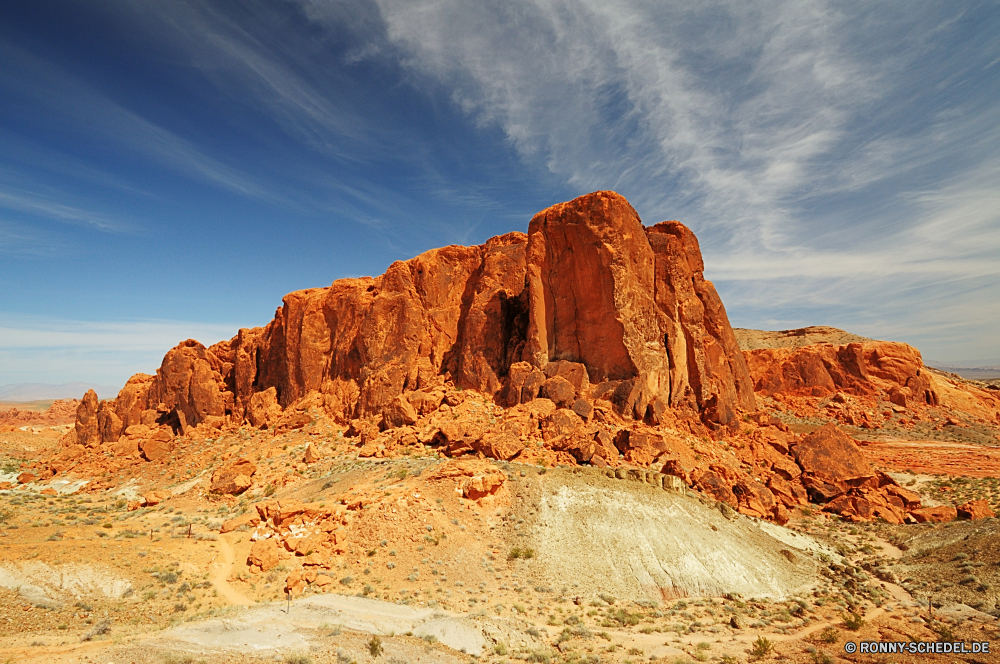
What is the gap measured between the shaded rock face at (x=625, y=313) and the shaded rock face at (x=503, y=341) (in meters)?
Result: 0.09

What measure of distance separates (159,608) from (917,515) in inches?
1418

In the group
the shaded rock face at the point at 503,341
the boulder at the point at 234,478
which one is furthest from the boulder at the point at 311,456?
the shaded rock face at the point at 503,341

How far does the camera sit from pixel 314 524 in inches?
790

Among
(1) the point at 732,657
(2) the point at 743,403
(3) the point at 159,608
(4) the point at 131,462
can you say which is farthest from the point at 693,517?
(4) the point at 131,462

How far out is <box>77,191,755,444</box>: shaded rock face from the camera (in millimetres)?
30812

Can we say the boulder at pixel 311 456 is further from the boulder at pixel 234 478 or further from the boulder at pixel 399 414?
the boulder at pixel 399 414

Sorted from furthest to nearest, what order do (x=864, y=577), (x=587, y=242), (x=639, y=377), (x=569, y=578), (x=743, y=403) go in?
(x=743, y=403) → (x=587, y=242) → (x=639, y=377) → (x=864, y=577) → (x=569, y=578)

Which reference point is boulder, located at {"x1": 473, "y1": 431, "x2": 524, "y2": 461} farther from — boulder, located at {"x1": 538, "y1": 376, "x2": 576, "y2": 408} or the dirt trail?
the dirt trail

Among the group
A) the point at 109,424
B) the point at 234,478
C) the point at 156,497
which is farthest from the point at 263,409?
the point at 109,424

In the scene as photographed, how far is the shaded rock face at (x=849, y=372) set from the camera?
53969 mm

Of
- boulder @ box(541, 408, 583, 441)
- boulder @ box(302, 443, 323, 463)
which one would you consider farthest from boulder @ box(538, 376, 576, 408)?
boulder @ box(302, 443, 323, 463)

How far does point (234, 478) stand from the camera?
96.6ft

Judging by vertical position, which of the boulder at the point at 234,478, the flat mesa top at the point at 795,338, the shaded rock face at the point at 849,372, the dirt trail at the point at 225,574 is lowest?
the dirt trail at the point at 225,574

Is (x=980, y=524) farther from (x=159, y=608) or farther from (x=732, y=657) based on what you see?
(x=159, y=608)
